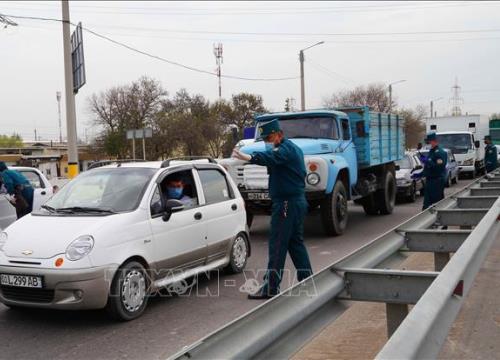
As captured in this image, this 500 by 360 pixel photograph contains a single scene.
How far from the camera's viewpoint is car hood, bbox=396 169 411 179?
17.2m

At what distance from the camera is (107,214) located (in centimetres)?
570

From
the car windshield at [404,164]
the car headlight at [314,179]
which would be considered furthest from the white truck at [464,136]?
the car headlight at [314,179]

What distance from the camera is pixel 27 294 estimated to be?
5.27 meters

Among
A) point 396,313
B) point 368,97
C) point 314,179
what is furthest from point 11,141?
point 396,313

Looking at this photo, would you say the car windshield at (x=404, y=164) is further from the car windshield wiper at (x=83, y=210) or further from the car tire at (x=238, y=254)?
the car windshield wiper at (x=83, y=210)

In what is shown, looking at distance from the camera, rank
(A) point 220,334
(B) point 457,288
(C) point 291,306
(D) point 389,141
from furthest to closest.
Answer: (D) point 389,141, (B) point 457,288, (C) point 291,306, (A) point 220,334

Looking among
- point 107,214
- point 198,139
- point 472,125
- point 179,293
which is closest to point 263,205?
point 179,293

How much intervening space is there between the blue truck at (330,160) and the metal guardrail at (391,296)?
18.8ft

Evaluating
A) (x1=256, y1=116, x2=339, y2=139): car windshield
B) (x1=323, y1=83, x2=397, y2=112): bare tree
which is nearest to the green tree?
(x1=323, y1=83, x2=397, y2=112): bare tree

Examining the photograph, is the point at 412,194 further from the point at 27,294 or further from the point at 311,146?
the point at 27,294

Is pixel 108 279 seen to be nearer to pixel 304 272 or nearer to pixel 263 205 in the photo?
pixel 304 272

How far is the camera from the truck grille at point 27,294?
17.0 ft

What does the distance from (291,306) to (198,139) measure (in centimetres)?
4389

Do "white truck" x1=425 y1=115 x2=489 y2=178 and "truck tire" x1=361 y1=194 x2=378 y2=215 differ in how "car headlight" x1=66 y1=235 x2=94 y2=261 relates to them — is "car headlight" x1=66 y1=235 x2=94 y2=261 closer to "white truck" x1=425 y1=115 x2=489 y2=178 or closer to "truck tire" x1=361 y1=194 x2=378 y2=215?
"truck tire" x1=361 y1=194 x2=378 y2=215
